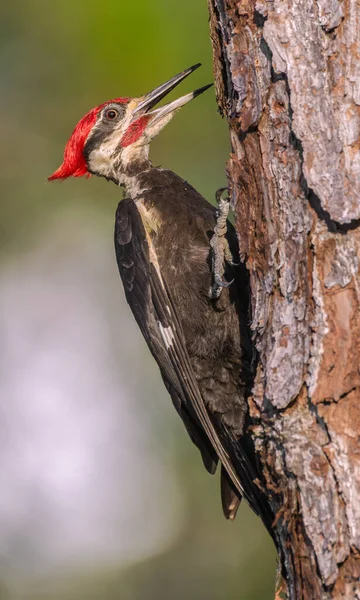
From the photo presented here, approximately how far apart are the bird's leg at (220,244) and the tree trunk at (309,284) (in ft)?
3.03

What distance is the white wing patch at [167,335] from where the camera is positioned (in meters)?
4.01

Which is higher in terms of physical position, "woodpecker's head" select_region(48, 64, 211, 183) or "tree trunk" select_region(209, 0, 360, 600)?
"woodpecker's head" select_region(48, 64, 211, 183)

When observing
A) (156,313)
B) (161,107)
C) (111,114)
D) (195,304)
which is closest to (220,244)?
(195,304)

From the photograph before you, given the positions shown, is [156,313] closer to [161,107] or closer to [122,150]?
[122,150]

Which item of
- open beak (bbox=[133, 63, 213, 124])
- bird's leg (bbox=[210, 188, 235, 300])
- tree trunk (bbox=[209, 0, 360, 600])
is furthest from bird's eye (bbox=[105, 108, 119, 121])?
tree trunk (bbox=[209, 0, 360, 600])

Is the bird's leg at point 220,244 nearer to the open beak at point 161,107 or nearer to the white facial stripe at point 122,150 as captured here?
the white facial stripe at point 122,150

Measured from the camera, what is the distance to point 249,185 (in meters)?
3.04

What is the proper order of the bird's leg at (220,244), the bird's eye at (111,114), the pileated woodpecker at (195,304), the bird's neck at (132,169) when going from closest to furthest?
the bird's leg at (220,244) < the pileated woodpecker at (195,304) < the bird's neck at (132,169) < the bird's eye at (111,114)

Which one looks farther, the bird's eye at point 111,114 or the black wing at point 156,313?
the bird's eye at point 111,114

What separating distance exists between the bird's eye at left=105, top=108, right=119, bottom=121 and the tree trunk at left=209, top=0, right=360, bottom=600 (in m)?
2.04

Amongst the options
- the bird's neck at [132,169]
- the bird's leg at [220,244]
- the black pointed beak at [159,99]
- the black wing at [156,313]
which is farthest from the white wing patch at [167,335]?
the black pointed beak at [159,99]

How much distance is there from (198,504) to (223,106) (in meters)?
5.42

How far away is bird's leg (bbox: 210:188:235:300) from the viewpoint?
3916mm

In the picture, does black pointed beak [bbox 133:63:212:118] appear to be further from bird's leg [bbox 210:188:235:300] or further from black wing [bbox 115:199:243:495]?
bird's leg [bbox 210:188:235:300]
